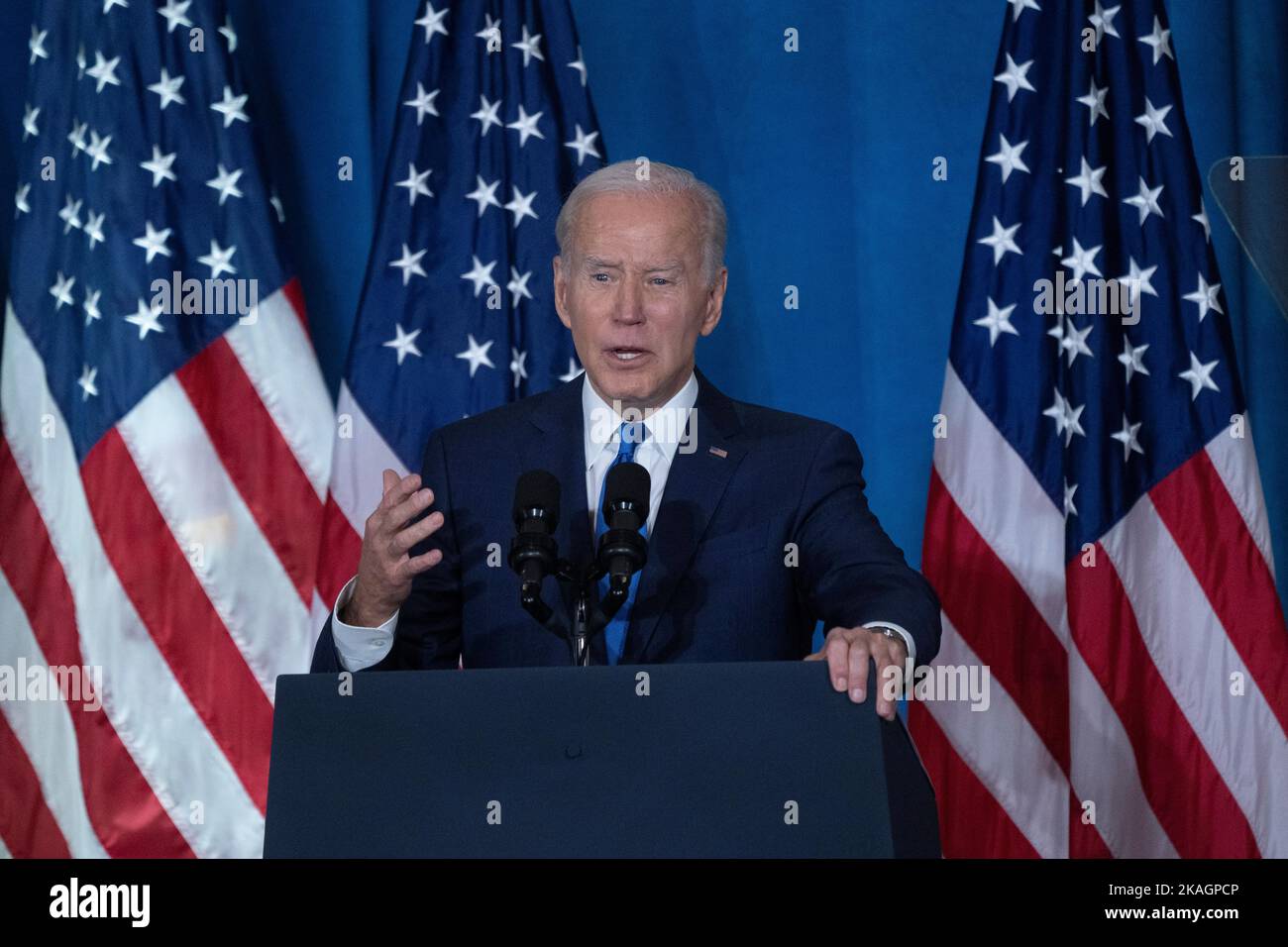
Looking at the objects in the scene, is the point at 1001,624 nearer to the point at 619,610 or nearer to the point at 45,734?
the point at 619,610

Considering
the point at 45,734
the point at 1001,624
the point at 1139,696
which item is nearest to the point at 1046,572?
the point at 1001,624

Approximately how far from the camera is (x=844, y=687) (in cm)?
164

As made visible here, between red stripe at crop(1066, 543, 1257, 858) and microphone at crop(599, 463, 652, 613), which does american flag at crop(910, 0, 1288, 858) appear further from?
microphone at crop(599, 463, 652, 613)

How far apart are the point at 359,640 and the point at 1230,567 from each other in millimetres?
2505

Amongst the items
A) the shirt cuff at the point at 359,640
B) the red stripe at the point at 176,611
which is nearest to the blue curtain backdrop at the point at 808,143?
the red stripe at the point at 176,611

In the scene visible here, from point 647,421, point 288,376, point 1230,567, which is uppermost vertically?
point 288,376

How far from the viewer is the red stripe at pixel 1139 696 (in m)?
3.74

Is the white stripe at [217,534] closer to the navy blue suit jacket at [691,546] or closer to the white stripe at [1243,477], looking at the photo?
the navy blue suit jacket at [691,546]

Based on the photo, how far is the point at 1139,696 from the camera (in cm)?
378

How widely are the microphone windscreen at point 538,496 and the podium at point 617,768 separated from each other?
0.89ft

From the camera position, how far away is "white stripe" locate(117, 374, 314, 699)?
12.5ft
